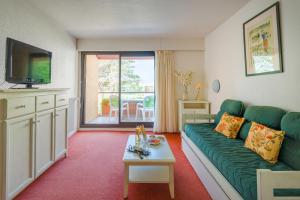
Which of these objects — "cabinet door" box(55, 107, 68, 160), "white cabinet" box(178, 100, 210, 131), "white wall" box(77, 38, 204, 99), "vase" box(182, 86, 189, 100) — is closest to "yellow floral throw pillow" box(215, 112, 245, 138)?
"white cabinet" box(178, 100, 210, 131)

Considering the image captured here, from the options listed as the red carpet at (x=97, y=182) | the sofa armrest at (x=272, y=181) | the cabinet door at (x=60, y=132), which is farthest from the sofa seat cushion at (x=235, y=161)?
the cabinet door at (x=60, y=132)

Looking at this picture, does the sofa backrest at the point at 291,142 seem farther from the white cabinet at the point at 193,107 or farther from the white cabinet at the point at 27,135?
the white cabinet at the point at 27,135

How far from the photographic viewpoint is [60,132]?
2.78 meters

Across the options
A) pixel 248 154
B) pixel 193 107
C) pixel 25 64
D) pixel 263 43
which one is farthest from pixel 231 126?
pixel 25 64

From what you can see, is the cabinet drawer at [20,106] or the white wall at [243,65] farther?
the white wall at [243,65]

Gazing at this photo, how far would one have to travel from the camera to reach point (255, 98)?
2596 millimetres

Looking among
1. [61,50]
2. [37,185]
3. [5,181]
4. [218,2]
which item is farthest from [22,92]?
[218,2]

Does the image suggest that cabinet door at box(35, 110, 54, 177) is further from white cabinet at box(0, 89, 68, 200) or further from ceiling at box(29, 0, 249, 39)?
ceiling at box(29, 0, 249, 39)

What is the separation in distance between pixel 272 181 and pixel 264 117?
1.20 metres

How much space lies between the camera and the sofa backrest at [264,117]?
193cm

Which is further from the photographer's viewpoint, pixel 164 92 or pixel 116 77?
pixel 116 77

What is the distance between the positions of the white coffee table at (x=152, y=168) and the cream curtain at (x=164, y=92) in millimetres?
2383

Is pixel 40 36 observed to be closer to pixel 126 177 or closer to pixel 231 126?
pixel 126 177

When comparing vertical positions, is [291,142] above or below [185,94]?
below
